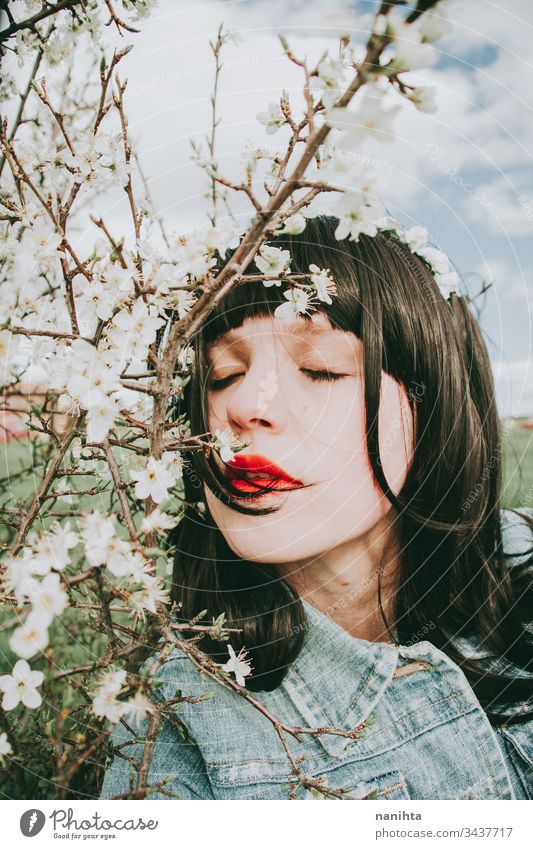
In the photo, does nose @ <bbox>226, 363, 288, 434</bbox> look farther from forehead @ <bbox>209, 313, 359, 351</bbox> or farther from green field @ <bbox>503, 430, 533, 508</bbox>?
green field @ <bbox>503, 430, 533, 508</bbox>

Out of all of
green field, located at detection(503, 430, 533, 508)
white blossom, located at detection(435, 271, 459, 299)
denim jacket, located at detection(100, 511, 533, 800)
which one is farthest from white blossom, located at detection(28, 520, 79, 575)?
green field, located at detection(503, 430, 533, 508)

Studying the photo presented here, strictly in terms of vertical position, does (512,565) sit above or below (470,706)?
above

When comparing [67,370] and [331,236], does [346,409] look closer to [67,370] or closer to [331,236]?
[331,236]

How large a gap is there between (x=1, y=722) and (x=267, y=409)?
41cm

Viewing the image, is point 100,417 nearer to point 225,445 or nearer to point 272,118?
point 225,445

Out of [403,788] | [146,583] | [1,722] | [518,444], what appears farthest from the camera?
[518,444]

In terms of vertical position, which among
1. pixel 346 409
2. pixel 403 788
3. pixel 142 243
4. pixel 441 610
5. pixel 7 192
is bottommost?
pixel 403 788

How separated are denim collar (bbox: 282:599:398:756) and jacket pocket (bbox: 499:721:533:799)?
7.3 inches

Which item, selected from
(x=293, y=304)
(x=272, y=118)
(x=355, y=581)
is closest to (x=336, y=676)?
(x=355, y=581)

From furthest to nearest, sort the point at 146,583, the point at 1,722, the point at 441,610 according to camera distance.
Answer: the point at 441,610
the point at 1,722
the point at 146,583

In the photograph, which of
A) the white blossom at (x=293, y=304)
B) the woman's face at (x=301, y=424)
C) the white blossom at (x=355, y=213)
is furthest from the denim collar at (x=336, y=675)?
the white blossom at (x=355, y=213)

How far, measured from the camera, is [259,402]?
67cm

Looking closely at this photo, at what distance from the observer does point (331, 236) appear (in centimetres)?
73
